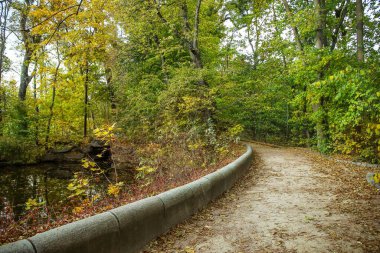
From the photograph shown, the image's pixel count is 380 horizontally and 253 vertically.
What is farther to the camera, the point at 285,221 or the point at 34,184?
the point at 34,184

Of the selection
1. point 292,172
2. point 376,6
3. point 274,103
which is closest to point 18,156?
point 292,172

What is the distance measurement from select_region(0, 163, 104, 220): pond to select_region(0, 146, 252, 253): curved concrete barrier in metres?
4.80

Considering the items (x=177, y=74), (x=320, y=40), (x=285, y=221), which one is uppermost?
(x=320, y=40)

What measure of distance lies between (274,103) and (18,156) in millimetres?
20763

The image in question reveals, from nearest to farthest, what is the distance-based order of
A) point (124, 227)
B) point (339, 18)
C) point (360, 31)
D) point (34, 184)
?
point (124, 227), point (34, 184), point (360, 31), point (339, 18)

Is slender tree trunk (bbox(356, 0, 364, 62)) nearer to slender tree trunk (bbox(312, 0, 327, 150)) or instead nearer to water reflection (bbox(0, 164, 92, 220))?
slender tree trunk (bbox(312, 0, 327, 150))

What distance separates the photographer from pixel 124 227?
3.39 meters

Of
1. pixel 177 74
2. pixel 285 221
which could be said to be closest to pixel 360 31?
pixel 177 74

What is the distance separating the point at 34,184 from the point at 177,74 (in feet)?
29.8

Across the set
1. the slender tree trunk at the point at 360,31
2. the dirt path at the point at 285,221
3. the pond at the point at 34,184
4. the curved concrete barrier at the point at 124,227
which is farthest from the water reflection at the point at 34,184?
the slender tree trunk at the point at 360,31

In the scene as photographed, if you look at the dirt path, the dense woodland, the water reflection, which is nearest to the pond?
the water reflection

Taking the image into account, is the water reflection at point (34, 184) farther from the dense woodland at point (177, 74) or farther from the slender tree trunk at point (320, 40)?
the slender tree trunk at point (320, 40)

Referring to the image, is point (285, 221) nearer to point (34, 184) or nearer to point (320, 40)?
point (34, 184)

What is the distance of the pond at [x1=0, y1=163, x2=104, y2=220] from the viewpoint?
9.88 meters
